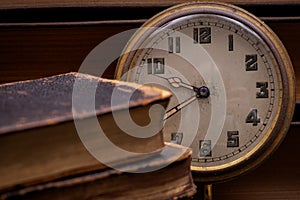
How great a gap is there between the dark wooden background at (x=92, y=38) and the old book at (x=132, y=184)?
347 millimetres

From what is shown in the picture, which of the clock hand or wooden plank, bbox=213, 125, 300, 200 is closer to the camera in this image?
the clock hand

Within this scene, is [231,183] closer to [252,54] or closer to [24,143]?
[252,54]

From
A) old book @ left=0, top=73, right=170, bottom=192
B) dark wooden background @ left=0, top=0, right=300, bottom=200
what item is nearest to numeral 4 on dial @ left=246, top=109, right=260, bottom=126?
dark wooden background @ left=0, top=0, right=300, bottom=200

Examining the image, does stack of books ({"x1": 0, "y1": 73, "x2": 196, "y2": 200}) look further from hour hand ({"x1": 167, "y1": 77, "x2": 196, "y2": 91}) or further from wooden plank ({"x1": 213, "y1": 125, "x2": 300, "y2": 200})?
wooden plank ({"x1": 213, "y1": 125, "x2": 300, "y2": 200})

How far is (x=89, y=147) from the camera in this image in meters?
0.49

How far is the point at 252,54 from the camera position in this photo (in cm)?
73

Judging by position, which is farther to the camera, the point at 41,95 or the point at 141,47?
the point at 141,47

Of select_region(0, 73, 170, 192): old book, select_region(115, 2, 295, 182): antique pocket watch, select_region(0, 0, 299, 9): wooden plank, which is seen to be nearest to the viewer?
select_region(0, 73, 170, 192): old book

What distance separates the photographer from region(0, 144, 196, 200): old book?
47 cm

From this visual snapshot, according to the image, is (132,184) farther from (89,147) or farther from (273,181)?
(273,181)

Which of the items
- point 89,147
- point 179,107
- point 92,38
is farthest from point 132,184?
point 92,38

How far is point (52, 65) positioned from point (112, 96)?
1.20 ft

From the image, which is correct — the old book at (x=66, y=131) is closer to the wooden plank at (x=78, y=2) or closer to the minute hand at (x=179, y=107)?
the minute hand at (x=179, y=107)

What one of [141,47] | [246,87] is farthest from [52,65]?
[246,87]
